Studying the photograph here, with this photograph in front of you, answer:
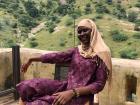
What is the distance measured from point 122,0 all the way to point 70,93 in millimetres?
60243

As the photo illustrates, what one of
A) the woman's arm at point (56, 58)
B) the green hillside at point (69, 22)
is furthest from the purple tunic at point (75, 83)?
the green hillside at point (69, 22)

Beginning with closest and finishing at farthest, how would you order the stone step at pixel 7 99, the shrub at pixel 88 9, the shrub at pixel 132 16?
the stone step at pixel 7 99 → the shrub at pixel 132 16 → the shrub at pixel 88 9

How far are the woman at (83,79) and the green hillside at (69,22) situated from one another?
129 ft

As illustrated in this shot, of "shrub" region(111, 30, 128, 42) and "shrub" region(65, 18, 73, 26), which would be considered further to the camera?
"shrub" region(65, 18, 73, 26)

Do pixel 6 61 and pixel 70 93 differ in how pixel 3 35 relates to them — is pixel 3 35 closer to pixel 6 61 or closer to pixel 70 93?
pixel 6 61

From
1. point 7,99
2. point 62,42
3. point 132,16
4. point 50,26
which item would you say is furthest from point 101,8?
point 7,99

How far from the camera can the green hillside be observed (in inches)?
1841

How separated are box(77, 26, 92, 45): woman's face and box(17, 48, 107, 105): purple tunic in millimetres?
134

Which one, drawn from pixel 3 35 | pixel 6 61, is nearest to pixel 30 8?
pixel 3 35

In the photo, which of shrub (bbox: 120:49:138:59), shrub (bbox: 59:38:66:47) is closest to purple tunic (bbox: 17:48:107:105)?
shrub (bbox: 120:49:138:59)

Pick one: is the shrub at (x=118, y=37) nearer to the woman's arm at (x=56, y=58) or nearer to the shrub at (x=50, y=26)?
the shrub at (x=50, y=26)

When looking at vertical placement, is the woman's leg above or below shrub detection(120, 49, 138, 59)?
above

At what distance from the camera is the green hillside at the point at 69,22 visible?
153ft

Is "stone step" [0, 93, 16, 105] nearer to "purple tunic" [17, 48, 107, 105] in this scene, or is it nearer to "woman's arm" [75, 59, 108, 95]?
"purple tunic" [17, 48, 107, 105]
